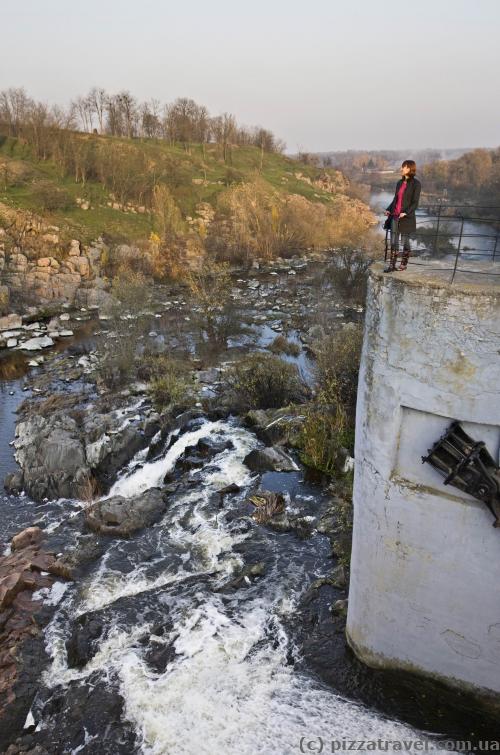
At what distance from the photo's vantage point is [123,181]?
45.2m

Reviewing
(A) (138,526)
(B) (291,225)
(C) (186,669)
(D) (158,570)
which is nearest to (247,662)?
(C) (186,669)

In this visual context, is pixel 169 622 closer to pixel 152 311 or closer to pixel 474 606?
pixel 474 606

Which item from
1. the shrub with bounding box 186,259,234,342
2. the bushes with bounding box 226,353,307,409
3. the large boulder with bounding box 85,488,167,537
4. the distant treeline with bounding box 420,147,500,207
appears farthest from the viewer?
the distant treeline with bounding box 420,147,500,207

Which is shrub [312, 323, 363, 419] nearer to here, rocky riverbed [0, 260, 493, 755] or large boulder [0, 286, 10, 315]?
rocky riverbed [0, 260, 493, 755]

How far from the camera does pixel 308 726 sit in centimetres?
776

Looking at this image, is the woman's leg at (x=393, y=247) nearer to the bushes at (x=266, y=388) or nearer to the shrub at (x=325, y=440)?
the shrub at (x=325, y=440)

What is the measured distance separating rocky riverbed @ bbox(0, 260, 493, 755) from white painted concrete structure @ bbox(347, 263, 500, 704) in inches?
38.2

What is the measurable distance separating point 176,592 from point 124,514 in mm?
2887

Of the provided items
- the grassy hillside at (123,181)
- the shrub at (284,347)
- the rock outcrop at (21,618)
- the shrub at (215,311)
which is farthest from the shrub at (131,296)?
the grassy hillside at (123,181)

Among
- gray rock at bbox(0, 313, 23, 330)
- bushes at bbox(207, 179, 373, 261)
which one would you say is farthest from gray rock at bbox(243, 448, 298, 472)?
bushes at bbox(207, 179, 373, 261)

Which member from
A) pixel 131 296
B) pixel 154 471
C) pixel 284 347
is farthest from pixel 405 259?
pixel 131 296

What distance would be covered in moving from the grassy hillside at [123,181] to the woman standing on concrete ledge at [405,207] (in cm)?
3385

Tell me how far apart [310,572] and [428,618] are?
12.1ft

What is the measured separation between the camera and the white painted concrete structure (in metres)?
5.98
